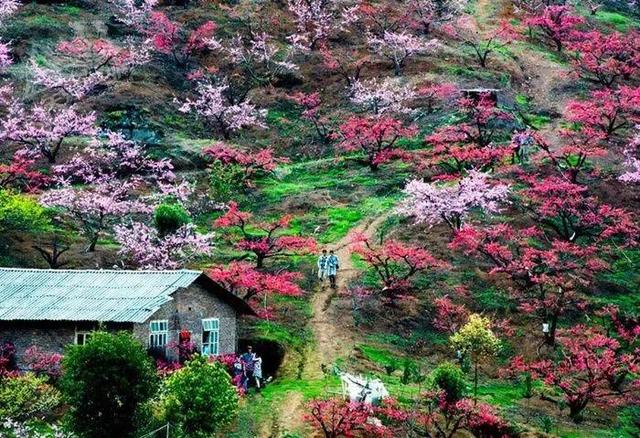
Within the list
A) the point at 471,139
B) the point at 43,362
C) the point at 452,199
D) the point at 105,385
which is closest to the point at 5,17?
the point at 471,139

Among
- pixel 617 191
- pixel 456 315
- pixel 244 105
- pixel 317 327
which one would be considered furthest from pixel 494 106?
pixel 317 327

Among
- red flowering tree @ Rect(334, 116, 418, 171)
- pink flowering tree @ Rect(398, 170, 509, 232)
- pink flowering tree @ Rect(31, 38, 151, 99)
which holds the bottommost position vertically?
pink flowering tree @ Rect(398, 170, 509, 232)

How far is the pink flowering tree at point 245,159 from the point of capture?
191 ft

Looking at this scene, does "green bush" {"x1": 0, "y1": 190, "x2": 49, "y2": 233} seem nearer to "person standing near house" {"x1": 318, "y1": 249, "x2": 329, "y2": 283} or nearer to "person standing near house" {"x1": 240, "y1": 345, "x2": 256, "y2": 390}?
"person standing near house" {"x1": 318, "y1": 249, "x2": 329, "y2": 283}

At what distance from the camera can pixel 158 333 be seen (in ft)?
113

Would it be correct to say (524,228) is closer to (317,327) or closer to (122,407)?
(317,327)

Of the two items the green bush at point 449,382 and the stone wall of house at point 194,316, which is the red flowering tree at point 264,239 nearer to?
the stone wall of house at point 194,316

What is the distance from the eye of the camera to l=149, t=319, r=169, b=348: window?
111 feet

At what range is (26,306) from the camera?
111 feet

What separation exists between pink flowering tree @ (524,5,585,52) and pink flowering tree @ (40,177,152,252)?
43659 mm

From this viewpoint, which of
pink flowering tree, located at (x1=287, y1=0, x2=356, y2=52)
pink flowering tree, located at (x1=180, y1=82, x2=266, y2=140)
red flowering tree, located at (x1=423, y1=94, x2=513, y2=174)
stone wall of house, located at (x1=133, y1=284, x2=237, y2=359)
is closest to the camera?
stone wall of house, located at (x1=133, y1=284, x2=237, y2=359)

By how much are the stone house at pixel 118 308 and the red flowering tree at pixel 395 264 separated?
915 centimetres

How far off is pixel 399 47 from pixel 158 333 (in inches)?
1748

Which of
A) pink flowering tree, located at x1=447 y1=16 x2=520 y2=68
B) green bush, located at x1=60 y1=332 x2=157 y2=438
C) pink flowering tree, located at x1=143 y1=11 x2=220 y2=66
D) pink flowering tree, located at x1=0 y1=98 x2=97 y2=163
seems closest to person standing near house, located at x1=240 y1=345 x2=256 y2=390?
green bush, located at x1=60 y1=332 x2=157 y2=438
